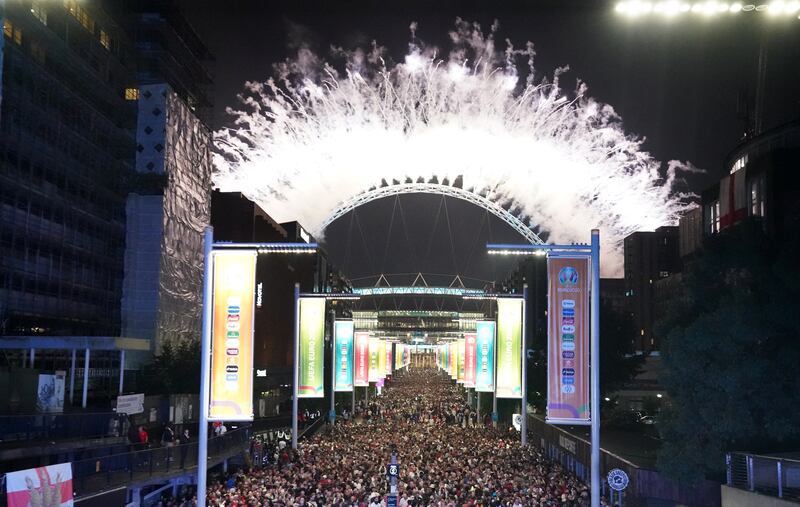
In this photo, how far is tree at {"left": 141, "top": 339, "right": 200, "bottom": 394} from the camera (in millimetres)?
55969

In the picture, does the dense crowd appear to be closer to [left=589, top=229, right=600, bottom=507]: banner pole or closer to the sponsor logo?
[left=589, top=229, right=600, bottom=507]: banner pole

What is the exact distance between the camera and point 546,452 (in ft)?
157

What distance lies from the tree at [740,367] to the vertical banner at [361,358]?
27.8m

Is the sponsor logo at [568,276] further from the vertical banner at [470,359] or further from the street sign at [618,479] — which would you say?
the vertical banner at [470,359]

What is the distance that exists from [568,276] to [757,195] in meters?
39.9

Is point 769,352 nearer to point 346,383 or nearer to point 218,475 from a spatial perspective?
point 218,475

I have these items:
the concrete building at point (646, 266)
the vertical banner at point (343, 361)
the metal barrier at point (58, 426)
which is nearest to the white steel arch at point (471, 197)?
the concrete building at point (646, 266)

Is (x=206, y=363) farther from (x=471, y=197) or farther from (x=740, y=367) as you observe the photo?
(x=471, y=197)

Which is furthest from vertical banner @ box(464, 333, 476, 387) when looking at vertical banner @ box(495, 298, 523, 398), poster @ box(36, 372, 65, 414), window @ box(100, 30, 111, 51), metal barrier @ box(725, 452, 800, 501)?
window @ box(100, 30, 111, 51)

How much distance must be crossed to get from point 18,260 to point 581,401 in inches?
1559

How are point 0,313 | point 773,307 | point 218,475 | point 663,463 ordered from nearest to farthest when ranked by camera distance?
point 773,307 → point 663,463 → point 218,475 → point 0,313

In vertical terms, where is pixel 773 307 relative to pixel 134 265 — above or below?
below

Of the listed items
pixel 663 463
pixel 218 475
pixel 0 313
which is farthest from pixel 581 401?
pixel 0 313

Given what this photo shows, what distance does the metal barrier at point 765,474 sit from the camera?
19.7m
